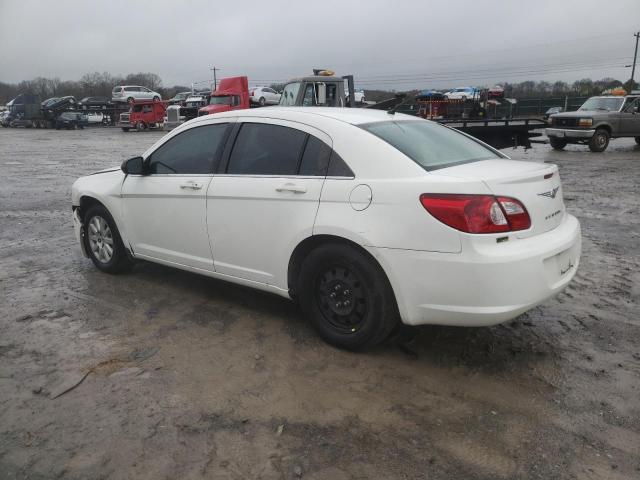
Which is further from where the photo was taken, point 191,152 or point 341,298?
point 191,152

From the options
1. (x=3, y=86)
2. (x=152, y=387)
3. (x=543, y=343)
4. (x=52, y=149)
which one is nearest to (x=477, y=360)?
(x=543, y=343)

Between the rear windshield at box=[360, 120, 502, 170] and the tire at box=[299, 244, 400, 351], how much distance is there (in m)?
0.75

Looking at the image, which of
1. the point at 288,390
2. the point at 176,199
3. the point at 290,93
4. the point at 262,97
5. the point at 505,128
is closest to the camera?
the point at 288,390

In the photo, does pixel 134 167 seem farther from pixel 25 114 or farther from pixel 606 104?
pixel 25 114

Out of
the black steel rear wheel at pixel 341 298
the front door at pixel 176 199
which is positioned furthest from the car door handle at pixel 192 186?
the black steel rear wheel at pixel 341 298

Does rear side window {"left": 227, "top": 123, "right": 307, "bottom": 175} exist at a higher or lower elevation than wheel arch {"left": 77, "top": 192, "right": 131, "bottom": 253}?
higher

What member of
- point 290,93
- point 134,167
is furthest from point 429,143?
point 290,93

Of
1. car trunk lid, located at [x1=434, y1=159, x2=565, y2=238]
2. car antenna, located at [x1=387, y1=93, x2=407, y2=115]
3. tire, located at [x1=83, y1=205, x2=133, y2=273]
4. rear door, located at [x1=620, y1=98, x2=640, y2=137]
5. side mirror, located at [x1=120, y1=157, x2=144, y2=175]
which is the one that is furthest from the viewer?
rear door, located at [x1=620, y1=98, x2=640, y2=137]

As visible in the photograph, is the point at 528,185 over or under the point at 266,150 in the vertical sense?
under

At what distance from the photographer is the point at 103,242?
5395 mm

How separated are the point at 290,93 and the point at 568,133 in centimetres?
936

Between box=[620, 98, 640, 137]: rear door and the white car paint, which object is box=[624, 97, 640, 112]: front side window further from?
the white car paint

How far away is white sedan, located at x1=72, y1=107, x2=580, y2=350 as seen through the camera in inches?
122

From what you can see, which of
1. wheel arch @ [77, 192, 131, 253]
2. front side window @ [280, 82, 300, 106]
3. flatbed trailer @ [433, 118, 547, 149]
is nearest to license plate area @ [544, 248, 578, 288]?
wheel arch @ [77, 192, 131, 253]
